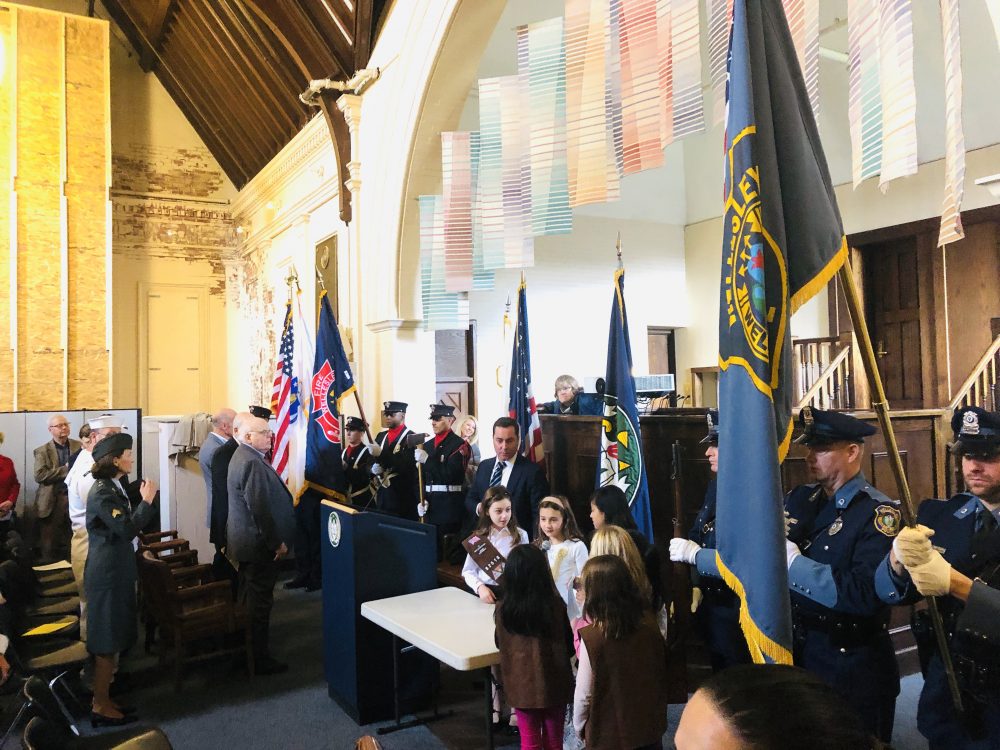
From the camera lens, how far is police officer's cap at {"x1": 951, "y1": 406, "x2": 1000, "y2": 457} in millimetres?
2156

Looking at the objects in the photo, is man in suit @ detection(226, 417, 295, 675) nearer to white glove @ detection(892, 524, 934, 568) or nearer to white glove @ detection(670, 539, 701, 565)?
white glove @ detection(670, 539, 701, 565)

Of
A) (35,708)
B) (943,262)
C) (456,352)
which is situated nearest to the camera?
(35,708)

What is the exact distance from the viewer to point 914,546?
1694mm

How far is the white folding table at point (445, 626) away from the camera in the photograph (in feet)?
8.73

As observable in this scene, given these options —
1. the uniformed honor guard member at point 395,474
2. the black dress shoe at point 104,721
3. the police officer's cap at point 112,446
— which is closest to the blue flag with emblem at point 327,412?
the uniformed honor guard member at point 395,474

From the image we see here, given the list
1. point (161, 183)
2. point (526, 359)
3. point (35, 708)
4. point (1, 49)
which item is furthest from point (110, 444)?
point (161, 183)

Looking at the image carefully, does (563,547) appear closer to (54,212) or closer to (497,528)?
(497,528)

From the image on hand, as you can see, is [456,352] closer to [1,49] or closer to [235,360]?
[235,360]

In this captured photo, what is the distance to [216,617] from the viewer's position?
4.14m

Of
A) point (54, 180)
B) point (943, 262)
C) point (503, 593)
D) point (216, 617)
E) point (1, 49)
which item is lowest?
point (216, 617)

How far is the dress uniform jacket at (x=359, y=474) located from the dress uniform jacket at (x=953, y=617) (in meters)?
4.55

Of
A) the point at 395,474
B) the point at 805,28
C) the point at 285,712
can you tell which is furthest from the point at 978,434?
the point at 395,474

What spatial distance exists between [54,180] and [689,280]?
356 inches

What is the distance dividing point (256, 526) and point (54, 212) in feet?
24.4
